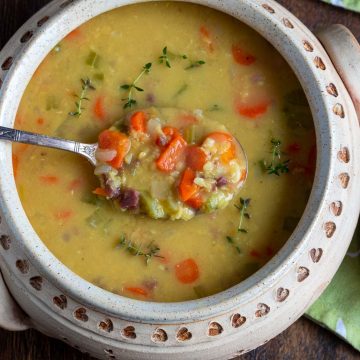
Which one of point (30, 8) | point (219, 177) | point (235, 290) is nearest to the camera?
point (235, 290)

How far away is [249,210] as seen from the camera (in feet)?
5.79

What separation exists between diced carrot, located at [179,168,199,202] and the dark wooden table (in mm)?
673

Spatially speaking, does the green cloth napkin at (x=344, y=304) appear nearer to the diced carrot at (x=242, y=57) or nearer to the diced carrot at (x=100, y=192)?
the diced carrot at (x=242, y=57)

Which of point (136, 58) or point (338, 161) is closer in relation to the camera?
point (338, 161)

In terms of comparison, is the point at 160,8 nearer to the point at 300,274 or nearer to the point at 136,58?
the point at 136,58

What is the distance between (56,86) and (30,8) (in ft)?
1.49

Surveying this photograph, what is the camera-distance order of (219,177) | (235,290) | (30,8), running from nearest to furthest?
(235,290) < (219,177) < (30,8)

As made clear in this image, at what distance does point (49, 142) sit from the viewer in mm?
1702

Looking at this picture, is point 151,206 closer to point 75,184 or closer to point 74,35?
point 75,184

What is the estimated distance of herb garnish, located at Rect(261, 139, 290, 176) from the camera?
1766 mm

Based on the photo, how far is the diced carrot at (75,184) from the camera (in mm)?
1771

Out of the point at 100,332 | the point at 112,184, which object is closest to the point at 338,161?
the point at 112,184

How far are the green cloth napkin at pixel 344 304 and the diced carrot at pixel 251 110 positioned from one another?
545mm

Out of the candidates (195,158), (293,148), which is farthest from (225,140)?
(293,148)
